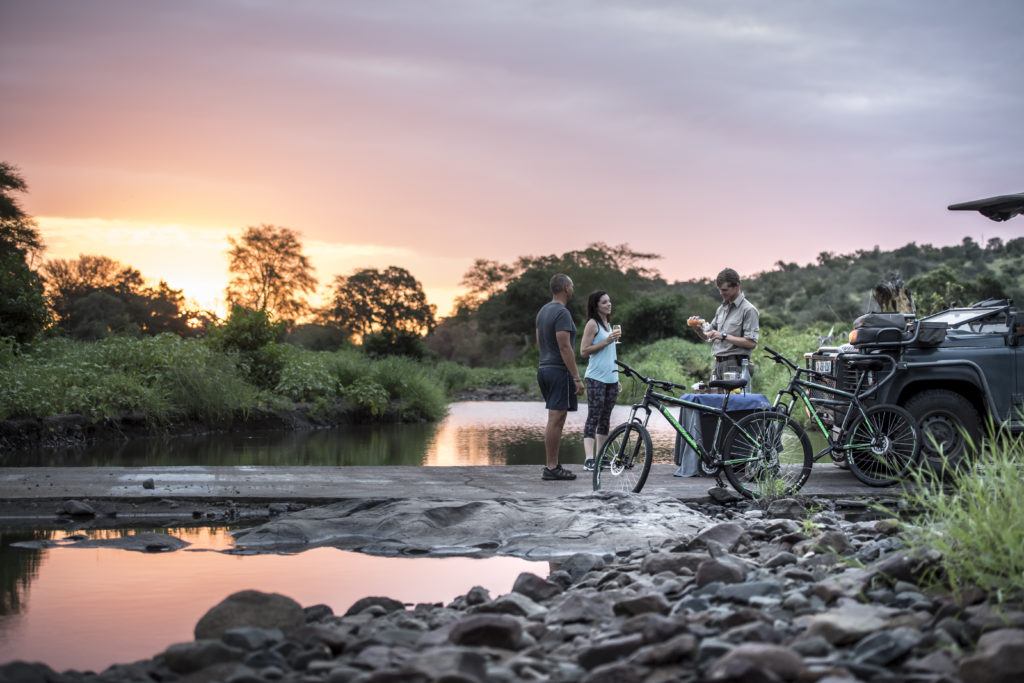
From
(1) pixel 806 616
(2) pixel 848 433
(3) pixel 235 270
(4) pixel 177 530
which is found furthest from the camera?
(3) pixel 235 270

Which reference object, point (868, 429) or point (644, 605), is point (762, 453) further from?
point (644, 605)

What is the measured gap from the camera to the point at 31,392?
1767cm

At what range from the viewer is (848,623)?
4793mm

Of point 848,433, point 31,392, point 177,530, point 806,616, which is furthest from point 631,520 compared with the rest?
point 31,392

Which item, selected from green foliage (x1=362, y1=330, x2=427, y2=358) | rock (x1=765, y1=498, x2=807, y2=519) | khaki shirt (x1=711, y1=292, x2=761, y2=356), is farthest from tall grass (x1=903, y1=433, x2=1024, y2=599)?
green foliage (x1=362, y1=330, x2=427, y2=358)

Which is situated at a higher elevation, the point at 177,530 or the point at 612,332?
the point at 612,332

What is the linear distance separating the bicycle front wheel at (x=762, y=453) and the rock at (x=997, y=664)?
474cm

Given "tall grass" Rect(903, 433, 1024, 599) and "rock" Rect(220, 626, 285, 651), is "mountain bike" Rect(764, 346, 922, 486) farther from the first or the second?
"rock" Rect(220, 626, 285, 651)

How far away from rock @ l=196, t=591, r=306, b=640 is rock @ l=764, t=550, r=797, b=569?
9.35ft

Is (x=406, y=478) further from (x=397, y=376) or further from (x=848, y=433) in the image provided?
(x=397, y=376)

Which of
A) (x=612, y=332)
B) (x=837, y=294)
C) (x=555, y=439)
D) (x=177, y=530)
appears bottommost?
(x=177, y=530)

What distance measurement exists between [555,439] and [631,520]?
6.44 ft

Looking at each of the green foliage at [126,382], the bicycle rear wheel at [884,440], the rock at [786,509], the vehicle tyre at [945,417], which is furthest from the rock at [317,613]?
the green foliage at [126,382]

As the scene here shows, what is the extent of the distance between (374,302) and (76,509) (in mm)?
56395
